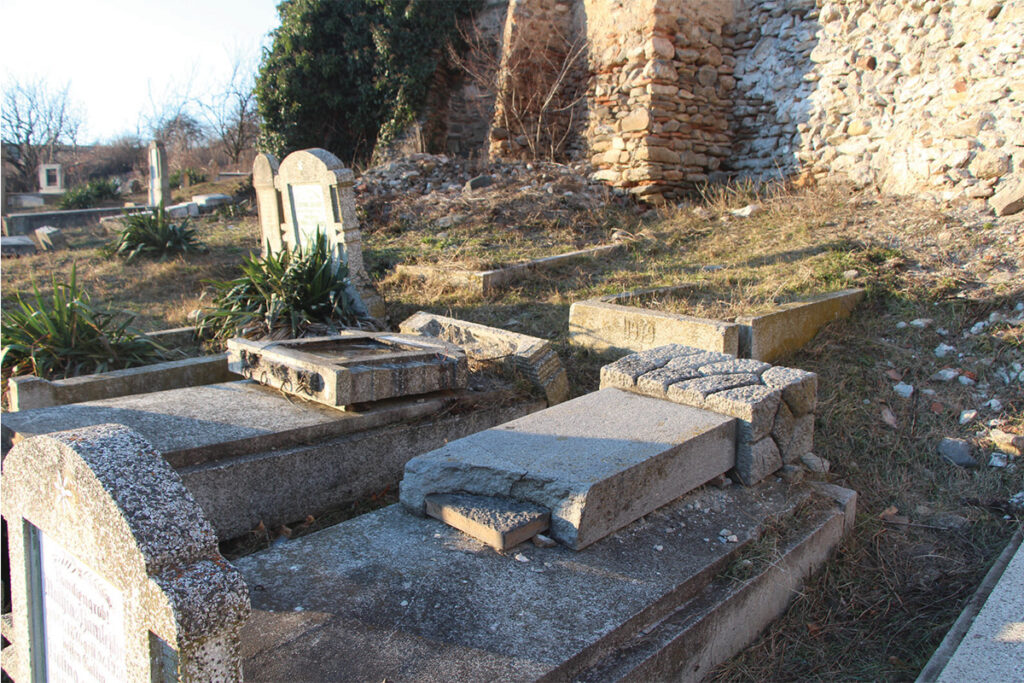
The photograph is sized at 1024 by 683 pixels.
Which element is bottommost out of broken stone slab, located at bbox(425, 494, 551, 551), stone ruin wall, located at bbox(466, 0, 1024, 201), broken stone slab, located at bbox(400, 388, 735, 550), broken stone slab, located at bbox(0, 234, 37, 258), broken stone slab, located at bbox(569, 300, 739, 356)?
broken stone slab, located at bbox(425, 494, 551, 551)

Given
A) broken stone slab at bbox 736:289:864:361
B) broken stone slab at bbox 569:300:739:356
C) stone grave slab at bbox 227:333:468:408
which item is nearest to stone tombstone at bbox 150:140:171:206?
stone grave slab at bbox 227:333:468:408

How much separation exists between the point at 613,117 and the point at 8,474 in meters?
8.18

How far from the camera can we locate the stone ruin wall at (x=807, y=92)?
6527mm

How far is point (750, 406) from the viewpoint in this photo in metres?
3.27

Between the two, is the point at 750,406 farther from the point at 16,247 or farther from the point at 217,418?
the point at 16,247

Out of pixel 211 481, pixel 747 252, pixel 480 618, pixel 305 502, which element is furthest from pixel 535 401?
pixel 747 252

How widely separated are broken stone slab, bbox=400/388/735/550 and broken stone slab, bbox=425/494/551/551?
0.12 feet

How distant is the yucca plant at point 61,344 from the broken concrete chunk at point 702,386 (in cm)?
396

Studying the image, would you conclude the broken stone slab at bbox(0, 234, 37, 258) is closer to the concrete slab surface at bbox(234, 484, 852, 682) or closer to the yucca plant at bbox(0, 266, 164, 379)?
the yucca plant at bbox(0, 266, 164, 379)

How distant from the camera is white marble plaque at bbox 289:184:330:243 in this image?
20.9 feet

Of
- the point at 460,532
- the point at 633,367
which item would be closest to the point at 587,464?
the point at 460,532

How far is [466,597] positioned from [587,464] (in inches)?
28.5

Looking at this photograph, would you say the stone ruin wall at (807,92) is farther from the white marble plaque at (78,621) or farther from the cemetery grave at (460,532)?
the white marble plaque at (78,621)

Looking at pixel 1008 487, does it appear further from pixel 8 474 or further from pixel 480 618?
pixel 8 474
